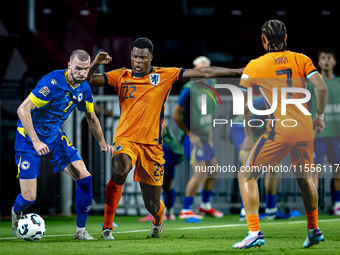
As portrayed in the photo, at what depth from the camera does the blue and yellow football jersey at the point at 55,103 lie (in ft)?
17.0

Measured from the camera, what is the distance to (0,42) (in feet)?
29.3

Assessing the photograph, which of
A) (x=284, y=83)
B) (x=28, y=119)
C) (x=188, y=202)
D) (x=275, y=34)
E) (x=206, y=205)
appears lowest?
(x=206, y=205)

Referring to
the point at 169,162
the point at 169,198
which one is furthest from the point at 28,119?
the point at 169,198

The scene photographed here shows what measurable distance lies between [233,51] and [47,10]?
347 cm

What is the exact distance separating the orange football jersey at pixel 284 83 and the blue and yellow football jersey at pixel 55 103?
5.59ft

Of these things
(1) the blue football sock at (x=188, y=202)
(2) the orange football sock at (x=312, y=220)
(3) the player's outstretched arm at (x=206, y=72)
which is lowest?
(1) the blue football sock at (x=188, y=202)

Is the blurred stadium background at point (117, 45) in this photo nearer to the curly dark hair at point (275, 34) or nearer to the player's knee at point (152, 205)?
the player's knee at point (152, 205)

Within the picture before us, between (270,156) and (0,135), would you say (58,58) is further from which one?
(270,156)

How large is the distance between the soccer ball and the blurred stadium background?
12.3ft

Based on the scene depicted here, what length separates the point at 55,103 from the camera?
17.2ft

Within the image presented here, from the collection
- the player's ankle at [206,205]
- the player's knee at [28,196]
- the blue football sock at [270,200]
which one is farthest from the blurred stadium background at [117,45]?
the player's knee at [28,196]

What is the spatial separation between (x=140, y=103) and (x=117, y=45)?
501cm

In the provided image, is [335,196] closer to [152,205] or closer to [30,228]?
[152,205]

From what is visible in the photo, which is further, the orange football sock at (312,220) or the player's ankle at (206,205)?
the player's ankle at (206,205)
